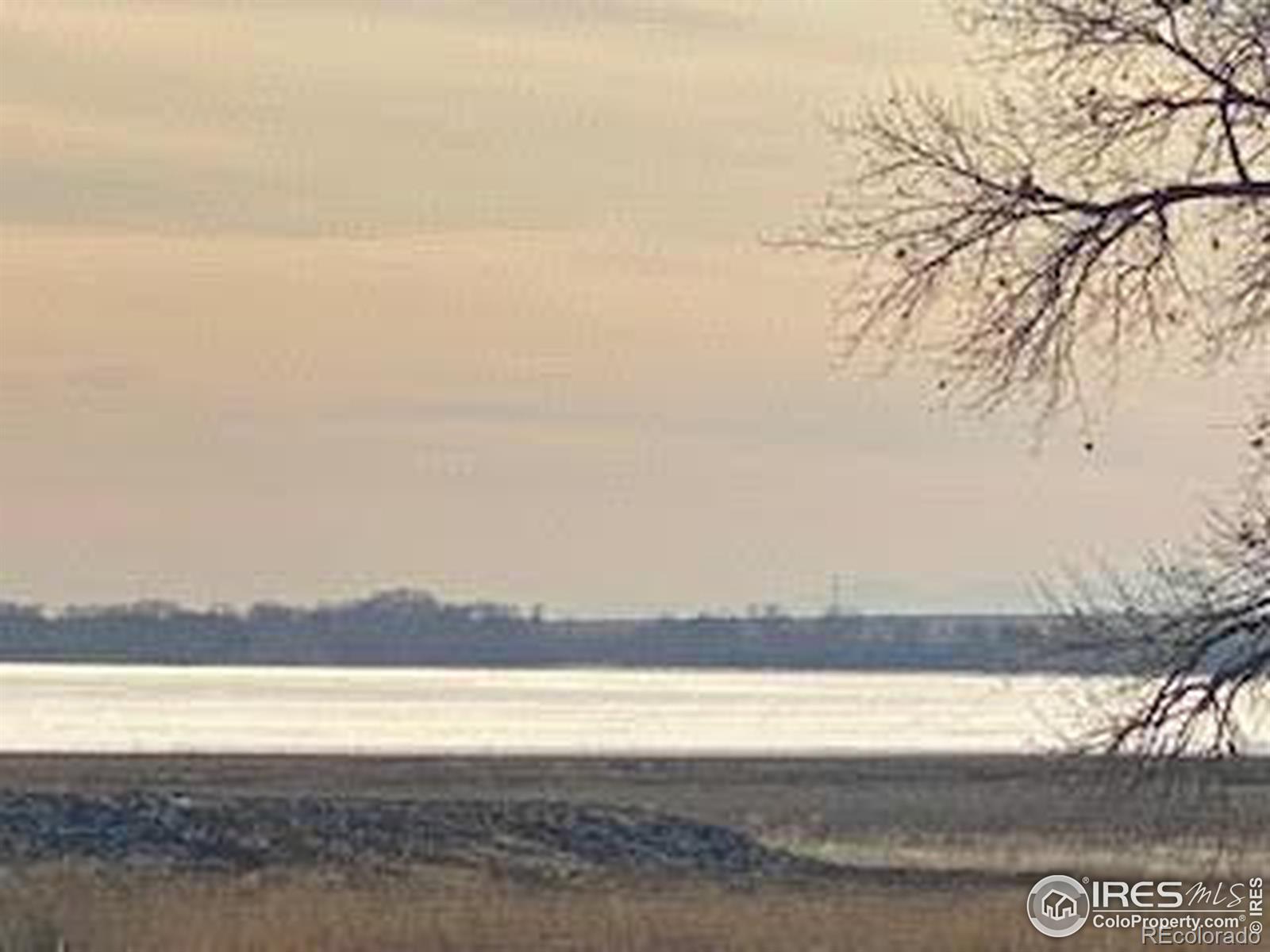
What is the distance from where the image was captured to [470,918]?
34844mm

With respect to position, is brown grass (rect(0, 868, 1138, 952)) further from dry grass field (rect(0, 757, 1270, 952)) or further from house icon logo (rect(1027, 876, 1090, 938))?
house icon logo (rect(1027, 876, 1090, 938))

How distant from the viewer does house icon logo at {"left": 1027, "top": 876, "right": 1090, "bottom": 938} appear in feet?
93.1

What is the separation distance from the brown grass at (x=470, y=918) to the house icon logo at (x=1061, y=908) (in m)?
0.18

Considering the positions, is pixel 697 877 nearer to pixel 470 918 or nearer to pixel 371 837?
pixel 371 837

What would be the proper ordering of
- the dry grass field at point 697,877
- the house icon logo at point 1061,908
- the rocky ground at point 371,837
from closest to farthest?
the house icon logo at point 1061,908 → the dry grass field at point 697,877 → the rocky ground at point 371,837

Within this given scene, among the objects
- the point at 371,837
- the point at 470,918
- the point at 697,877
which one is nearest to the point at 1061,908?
the point at 470,918

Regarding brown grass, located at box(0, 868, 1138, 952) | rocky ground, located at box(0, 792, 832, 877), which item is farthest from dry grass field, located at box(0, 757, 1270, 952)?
rocky ground, located at box(0, 792, 832, 877)

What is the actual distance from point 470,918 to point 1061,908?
728 cm

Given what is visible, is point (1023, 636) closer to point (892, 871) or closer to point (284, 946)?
point (284, 946)

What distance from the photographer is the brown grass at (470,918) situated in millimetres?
30391

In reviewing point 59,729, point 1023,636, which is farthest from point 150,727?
point 1023,636

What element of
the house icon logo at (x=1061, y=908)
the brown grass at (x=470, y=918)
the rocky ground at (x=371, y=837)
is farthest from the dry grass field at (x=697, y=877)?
the rocky ground at (x=371, y=837)

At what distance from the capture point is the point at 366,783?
79125mm

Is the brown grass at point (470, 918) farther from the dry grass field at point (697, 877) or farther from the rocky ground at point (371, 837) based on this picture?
the rocky ground at point (371, 837)
